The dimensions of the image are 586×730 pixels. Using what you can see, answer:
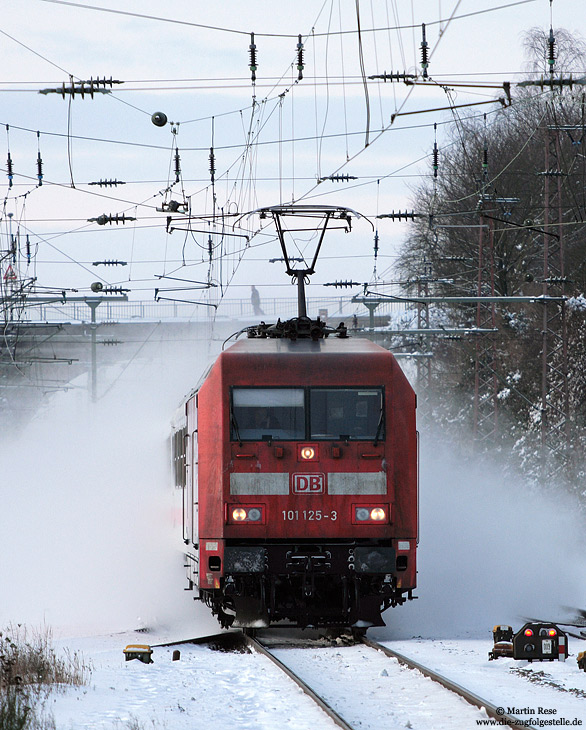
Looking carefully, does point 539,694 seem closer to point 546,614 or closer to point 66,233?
point 546,614

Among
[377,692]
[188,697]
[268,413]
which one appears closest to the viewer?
[188,697]

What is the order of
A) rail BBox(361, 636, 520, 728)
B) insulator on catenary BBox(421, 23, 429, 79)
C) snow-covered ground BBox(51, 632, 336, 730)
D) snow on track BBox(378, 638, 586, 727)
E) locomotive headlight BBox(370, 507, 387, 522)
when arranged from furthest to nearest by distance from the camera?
1. insulator on catenary BBox(421, 23, 429, 79)
2. locomotive headlight BBox(370, 507, 387, 522)
3. snow on track BBox(378, 638, 586, 727)
4. snow-covered ground BBox(51, 632, 336, 730)
5. rail BBox(361, 636, 520, 728)

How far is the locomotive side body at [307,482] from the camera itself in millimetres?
13445

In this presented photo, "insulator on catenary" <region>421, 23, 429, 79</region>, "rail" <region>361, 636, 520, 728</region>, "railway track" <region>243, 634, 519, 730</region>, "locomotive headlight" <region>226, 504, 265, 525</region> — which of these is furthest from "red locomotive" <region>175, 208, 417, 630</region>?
"insulator on catenary" <region>421, 23, 429, 79</region>

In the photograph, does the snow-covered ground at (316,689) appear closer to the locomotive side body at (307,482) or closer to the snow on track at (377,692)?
the snow on track at (377,692)

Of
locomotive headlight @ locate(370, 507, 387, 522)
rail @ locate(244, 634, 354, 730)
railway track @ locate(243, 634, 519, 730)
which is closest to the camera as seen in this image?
railway track @ locate(243, 634, 519, 730)

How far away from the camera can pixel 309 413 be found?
13.6 meters

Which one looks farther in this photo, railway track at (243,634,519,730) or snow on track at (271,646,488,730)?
snow on track at (271,646,488,730)

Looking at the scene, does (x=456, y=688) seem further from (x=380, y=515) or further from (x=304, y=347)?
(x=304, y=347)

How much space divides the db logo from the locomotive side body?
0.4 inches

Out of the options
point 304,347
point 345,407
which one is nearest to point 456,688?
point 345,407

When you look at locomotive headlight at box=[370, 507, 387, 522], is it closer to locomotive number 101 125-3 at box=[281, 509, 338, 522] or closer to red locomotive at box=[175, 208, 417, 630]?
red locomotive at box=[175, 208, 417, 630]

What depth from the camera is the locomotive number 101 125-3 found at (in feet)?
44.1

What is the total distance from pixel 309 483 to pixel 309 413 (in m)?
0.78
